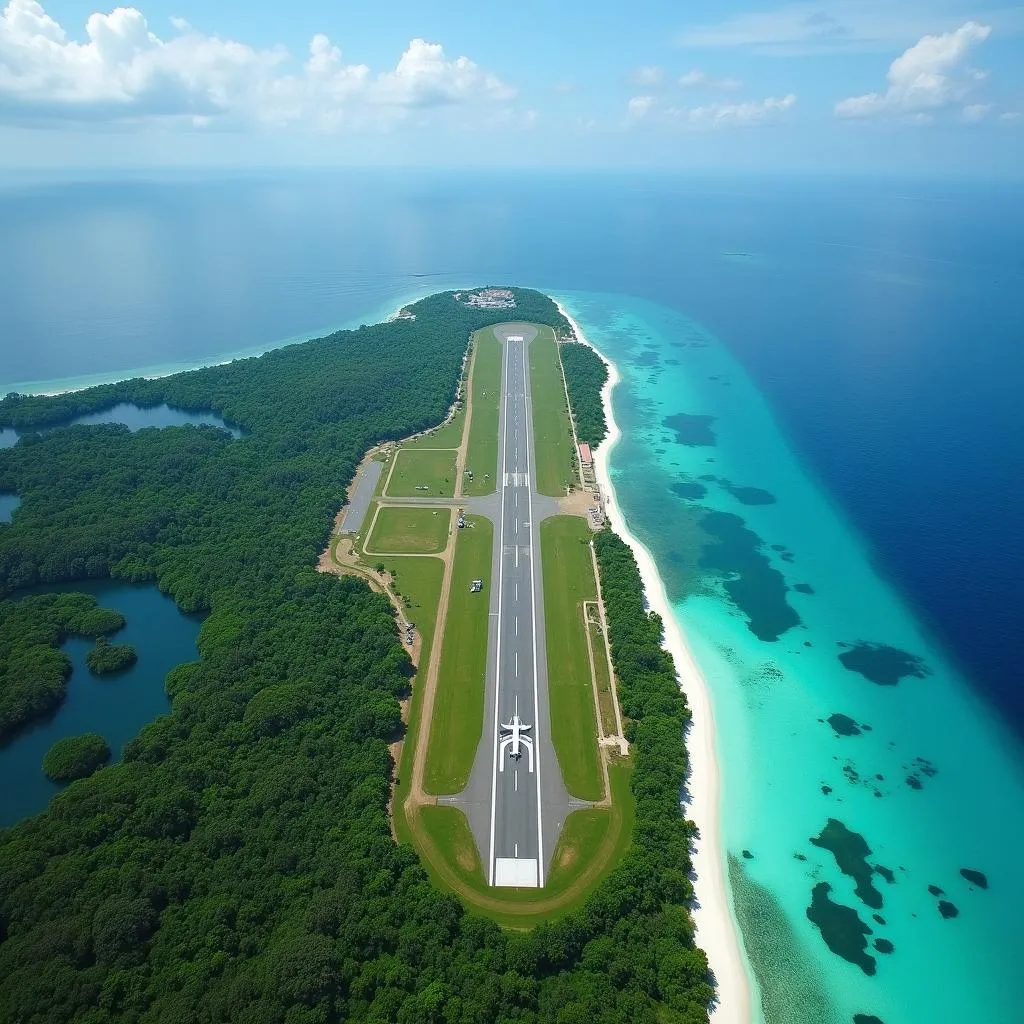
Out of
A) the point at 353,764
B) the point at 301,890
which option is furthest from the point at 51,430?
the point at 301,890

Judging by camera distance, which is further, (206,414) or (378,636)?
(206,414)

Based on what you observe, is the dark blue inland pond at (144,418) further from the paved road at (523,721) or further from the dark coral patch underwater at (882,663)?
the dark coral patch underwater at (882,663)

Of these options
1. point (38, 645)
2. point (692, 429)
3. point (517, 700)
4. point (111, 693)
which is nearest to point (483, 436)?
point (692, 429)

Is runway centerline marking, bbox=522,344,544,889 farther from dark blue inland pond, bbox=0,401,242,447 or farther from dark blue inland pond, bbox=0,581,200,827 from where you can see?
dark blue inland pond, bbox=0,401,242,447

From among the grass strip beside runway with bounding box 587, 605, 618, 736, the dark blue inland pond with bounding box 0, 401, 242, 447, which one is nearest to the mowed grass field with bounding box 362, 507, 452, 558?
the grass strip beside runway with bounding box 587, 605, 618, 736

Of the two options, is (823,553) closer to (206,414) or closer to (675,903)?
(675,903)
